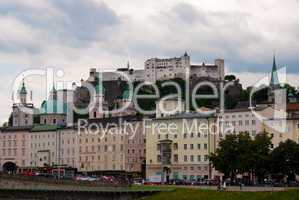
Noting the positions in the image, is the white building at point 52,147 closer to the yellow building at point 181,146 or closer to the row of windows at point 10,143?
the row of windows at point 10,143

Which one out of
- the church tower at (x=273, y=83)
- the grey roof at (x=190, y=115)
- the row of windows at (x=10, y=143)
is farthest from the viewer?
the row of windows at (x=10, y=143)

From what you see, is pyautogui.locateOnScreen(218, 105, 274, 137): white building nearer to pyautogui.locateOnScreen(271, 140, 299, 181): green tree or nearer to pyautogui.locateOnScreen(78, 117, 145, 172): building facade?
pyautogui.locateOnScreen(271, 140, 299, 181): green tree

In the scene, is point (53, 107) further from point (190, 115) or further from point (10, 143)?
point (190, 115)

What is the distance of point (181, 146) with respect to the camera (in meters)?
124

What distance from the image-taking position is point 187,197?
5528 cm

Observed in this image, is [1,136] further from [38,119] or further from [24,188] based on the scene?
[24,188]

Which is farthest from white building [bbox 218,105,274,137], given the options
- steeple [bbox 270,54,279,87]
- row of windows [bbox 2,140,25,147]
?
row of windows [bbox 2,140,25,147]

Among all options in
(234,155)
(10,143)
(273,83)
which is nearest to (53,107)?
(10,143)

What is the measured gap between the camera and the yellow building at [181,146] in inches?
4754

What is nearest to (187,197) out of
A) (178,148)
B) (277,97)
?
(178,148)

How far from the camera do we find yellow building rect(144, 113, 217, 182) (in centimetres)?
12075

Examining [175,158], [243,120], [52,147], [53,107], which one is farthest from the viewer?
[53,107]

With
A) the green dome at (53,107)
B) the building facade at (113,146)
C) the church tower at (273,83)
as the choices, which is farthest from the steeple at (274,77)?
the green dome at (53,107)

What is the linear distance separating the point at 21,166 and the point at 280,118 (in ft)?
229
